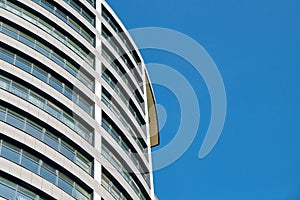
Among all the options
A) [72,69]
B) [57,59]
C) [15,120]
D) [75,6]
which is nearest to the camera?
[15,120]

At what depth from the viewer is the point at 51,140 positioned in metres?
38.1

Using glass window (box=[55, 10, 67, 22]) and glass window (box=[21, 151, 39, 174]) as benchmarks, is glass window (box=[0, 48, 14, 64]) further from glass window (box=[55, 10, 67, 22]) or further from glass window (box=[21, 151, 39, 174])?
glass window (box=[55, 10, 67, 22])

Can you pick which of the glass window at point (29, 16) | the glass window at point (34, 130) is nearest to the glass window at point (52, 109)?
the glass window at point (34, 130)

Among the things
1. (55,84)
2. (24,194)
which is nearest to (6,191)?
(24,194)

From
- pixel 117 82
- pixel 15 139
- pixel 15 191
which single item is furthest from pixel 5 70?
pixel 117 82

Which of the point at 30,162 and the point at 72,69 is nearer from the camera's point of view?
the point at 30,162

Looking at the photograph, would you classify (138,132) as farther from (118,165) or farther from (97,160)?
(97,160)

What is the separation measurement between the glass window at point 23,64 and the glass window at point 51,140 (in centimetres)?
440

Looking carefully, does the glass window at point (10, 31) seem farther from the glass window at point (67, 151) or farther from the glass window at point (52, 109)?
the glass window at point (67, 151)

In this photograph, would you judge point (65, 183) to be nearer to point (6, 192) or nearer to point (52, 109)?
point (6, 192)

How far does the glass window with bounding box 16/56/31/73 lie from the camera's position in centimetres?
4031

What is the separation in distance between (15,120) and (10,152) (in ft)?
7.52

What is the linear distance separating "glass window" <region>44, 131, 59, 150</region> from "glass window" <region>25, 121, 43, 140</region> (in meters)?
0.37

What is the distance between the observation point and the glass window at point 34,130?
37.2 m
